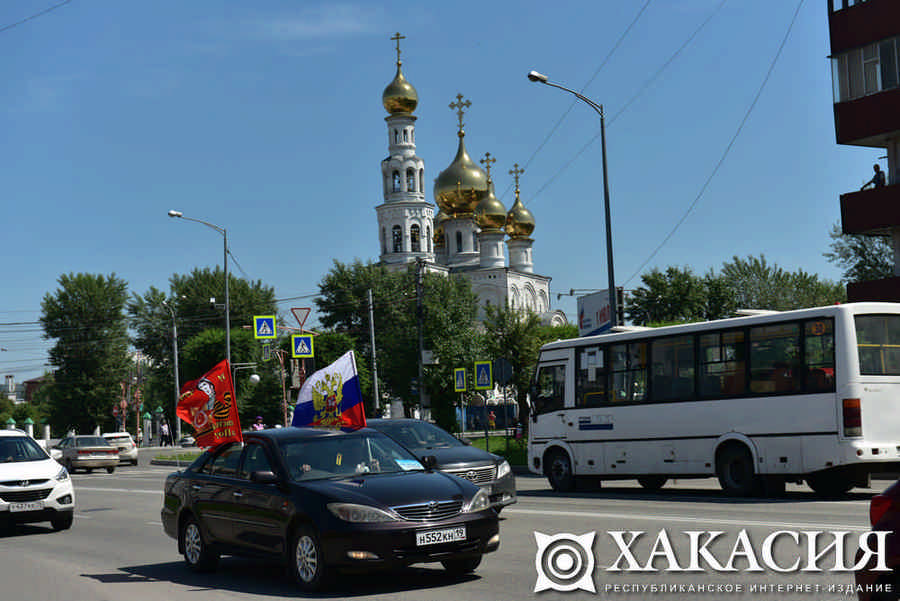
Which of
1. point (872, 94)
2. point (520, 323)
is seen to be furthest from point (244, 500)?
point (520, 323)

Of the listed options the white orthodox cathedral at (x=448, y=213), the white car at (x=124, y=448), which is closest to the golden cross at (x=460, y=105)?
the white orthodox cathedral at (x=448, y=213)

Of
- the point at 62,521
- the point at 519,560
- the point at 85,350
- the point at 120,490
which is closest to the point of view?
the point at 519,560

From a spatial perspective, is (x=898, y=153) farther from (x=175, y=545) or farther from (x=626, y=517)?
(x=175, y=545)

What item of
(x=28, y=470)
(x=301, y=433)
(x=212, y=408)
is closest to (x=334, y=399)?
(x=212, y=408)

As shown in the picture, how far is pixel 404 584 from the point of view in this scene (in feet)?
30.9

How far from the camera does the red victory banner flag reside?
40.6ft

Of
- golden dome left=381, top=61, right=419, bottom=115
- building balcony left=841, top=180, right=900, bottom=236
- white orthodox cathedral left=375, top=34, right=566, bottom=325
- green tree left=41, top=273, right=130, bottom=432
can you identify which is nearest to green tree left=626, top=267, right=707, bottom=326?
white orthodox cathedral left=375, top=34, right=566, bottom=325

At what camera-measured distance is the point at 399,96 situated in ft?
328

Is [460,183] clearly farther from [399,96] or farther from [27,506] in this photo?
[27,506]

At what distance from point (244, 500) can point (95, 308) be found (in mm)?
83350

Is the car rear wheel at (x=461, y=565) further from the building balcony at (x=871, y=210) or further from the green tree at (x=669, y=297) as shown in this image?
the green tree at (x=669, y=297)

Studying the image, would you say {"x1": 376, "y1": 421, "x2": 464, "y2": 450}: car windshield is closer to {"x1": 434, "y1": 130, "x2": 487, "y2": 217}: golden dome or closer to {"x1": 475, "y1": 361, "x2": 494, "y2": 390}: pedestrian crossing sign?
{"x1": 475, "y1": 361, "x2": 494, "y2": 390}: pedestrian crossing sign

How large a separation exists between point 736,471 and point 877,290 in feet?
60.8

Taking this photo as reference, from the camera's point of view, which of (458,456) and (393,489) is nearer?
(393,489)
